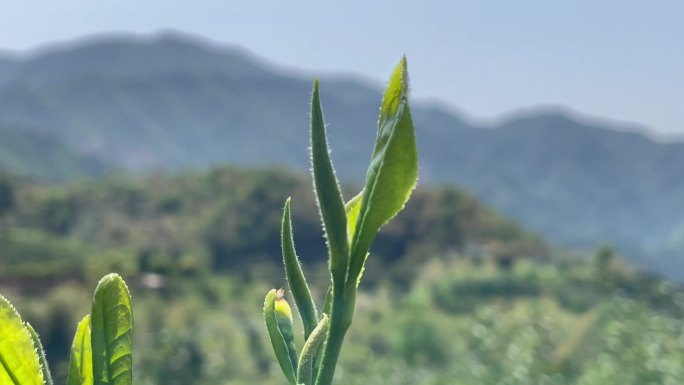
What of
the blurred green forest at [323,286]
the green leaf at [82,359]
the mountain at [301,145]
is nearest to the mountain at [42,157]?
the blurred green forest at [323,286]

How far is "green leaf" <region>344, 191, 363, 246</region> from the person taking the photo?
0.43m

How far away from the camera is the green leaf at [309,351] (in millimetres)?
400

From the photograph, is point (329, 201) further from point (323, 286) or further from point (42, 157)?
point (42, 157)

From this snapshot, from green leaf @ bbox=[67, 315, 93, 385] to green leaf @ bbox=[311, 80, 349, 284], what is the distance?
12 cm

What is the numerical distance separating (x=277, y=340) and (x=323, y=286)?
27.9m

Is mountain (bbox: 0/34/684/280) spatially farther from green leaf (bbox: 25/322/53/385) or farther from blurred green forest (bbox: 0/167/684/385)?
green leaf (bbox: 25/322/53/385)

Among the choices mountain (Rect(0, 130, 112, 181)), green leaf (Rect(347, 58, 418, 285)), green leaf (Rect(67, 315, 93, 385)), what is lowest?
mountain (Rect(0, 130, 112, 181))

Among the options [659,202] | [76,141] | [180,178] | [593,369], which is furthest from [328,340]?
[659,202]

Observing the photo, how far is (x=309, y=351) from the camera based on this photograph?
400 millimetres

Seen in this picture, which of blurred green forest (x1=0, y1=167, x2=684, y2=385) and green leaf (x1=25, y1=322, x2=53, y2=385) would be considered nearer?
green leaf (x1=25, y1=322, x2=53, y2=385)

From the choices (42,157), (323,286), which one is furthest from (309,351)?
(42,157)

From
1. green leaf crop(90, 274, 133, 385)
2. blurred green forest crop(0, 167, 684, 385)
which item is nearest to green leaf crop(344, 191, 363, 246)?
green leaf crop(90, 274, 133, 385)

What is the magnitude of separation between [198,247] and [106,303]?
3837cm

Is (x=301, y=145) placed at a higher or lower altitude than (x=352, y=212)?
lower
